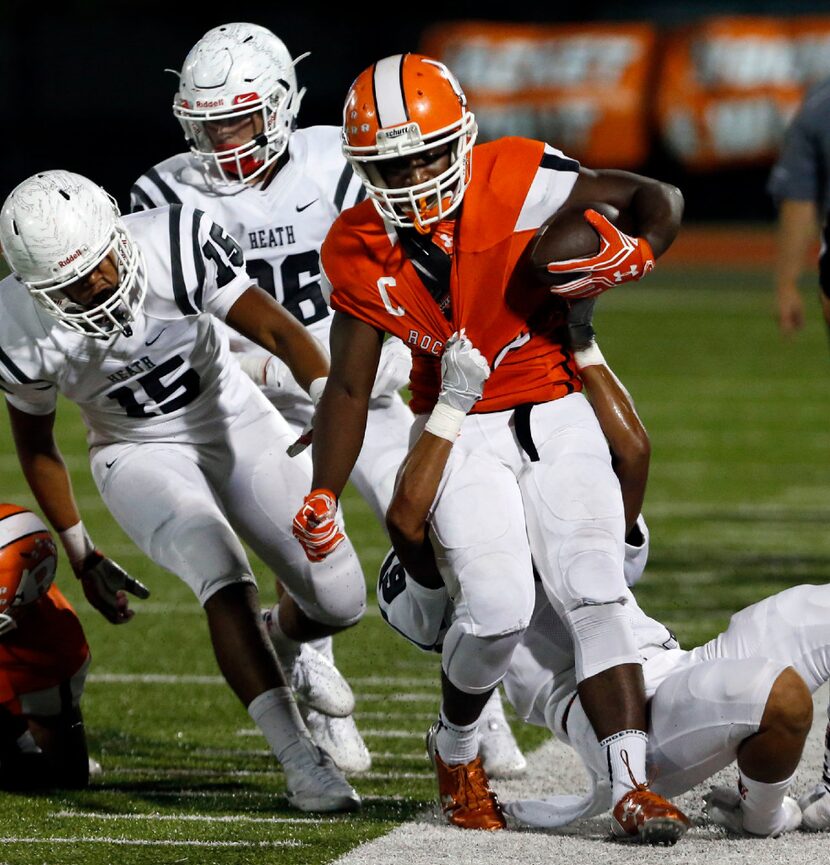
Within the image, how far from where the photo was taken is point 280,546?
3826 millimetres

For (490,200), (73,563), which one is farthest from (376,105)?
(73,563)

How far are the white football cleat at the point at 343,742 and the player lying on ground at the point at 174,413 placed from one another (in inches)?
1.9

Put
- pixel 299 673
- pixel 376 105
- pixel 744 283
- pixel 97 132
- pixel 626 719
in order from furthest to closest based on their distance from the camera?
pixel 97 132 < pixel 744 283 < pixel 299 673 < pixel 376 105 < pixel 626 719

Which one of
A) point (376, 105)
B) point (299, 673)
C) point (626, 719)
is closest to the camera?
point (626, 719)

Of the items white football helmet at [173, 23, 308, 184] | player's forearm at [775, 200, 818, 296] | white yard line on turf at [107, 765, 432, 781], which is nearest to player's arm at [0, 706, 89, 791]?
white yard line on turf at [107, 765, 432, 781]

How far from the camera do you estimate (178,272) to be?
146 inches

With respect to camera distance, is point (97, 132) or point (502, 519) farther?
point (97, 132)

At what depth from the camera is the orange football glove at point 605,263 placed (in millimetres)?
3154

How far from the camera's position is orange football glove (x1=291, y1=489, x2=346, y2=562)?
10.7ft

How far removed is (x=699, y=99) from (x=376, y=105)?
53.2 feet

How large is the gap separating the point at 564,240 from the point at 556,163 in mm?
250

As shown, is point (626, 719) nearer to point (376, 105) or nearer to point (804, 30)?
point (376, 105)

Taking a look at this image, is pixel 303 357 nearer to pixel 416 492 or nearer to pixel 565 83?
pixel 416 492

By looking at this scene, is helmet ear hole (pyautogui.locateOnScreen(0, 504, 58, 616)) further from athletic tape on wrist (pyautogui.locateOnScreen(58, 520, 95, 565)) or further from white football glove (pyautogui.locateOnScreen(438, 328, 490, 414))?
white football glove (pyautogui.locateOnScreen(438, 328, 490, 414))
